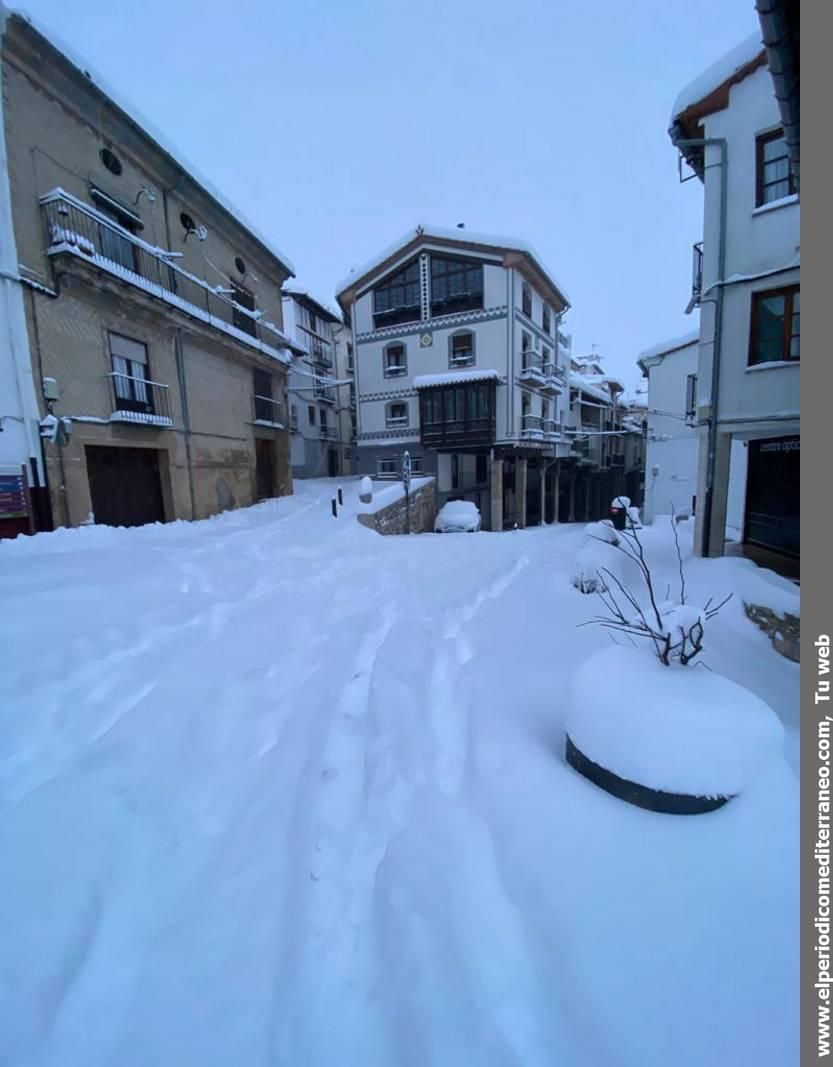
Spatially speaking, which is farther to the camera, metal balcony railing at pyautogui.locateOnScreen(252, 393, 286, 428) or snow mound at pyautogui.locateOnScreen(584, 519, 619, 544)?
metal balcony railing at pyautogui.locateOnScreen(252, 393, 286, 428)

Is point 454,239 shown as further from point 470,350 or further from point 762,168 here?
point 762,168

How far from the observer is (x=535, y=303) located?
71.1 ft

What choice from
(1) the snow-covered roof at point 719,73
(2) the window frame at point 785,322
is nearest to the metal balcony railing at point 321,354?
(1) the snow-covered roof at point 719,73

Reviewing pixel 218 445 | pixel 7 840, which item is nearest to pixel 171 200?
pixel 218 445

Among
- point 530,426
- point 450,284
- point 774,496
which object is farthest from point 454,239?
point 774,496

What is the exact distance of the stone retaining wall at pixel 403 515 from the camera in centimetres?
1274

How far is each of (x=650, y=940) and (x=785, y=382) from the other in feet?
30.9

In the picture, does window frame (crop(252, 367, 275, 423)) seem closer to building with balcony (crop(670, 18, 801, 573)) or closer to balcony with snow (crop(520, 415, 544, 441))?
balcony with snow (crop(520, 415, 544, 441))

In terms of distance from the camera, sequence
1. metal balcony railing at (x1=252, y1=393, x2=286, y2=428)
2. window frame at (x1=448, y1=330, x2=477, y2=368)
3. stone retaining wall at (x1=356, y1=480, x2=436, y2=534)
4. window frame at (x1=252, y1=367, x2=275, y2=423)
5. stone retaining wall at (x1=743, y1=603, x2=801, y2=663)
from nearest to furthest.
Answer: stone retaining wall at (x1=743, y1=603, x2=801, y2=663) < stone retaining wall at (x1=356, y1=480, x2=436, y2=534) < metal balcony railing at (x1=252, y1=393, x2=286, y2=428) < window frame at (x1=252, y1=367, x2=275, y2=423) < window frame at (x1=448, y1=330, x2=477, y2=368)

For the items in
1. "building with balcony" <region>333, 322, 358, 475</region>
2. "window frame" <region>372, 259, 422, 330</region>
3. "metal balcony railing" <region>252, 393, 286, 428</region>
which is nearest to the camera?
"metal balcony railing" <region>252, 393, 286, 428</region>

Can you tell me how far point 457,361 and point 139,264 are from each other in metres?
13.2

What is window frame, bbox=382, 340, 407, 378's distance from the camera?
2138 cm

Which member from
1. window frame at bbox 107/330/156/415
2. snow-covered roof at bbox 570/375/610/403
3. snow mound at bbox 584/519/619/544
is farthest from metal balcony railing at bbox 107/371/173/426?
snow-covered roof at bbox 570/375/610/403

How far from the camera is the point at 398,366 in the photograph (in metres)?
21.5
